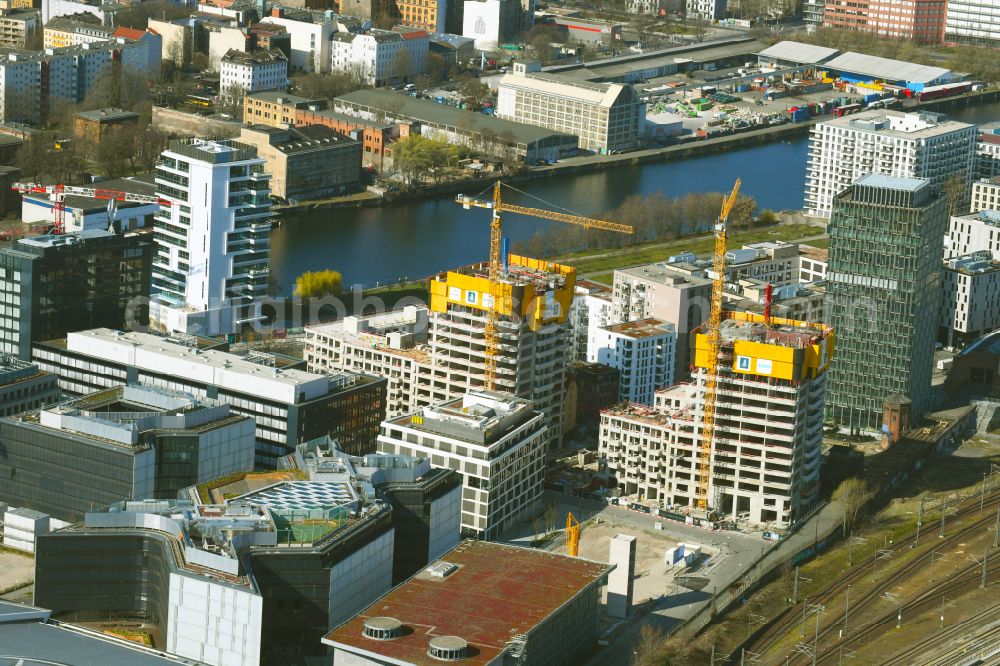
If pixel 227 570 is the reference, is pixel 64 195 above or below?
above

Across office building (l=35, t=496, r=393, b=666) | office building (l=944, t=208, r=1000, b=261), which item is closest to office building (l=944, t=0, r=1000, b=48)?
office building (l=944, t=208, r=1000, b=261)

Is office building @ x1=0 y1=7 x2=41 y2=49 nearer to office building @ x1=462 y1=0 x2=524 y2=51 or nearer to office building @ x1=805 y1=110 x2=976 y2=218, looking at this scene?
office building @ x1=462 y1=0 x2=524 y2=51

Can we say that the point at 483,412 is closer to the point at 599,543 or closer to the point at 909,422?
the point at 599,543

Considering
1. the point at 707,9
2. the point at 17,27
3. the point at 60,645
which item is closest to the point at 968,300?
the point at 60,645

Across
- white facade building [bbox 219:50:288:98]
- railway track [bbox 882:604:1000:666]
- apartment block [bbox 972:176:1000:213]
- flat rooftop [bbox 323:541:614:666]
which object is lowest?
railway track [bbox 882:604:1000:666]

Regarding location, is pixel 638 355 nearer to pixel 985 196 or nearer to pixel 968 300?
pixel 968 300

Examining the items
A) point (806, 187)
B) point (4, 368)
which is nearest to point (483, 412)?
point (4, 368)

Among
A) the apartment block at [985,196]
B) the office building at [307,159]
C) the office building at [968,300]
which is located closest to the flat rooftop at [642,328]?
the office building at [968,300]
